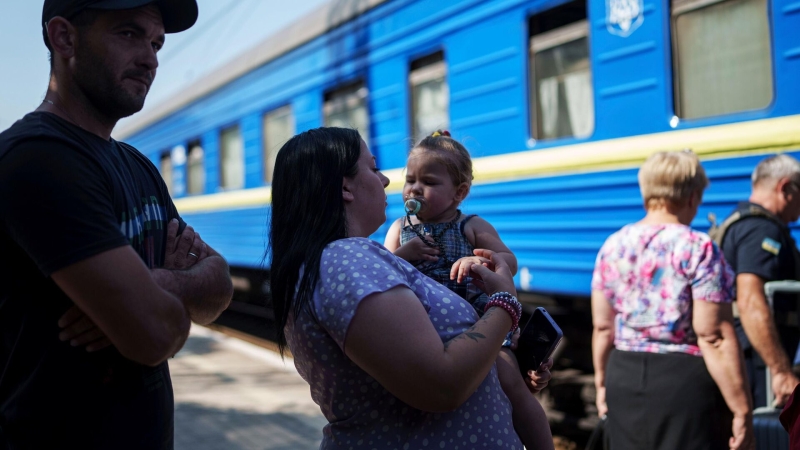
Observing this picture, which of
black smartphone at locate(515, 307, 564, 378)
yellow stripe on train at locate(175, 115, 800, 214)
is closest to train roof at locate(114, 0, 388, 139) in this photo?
yellow stripe on train at locate(175, 115, 800, 214)

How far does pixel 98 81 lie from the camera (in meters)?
1.79

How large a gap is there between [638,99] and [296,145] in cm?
287

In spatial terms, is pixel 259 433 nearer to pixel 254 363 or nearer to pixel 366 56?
pixel 254 363

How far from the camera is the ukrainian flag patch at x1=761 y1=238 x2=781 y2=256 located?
317 cm

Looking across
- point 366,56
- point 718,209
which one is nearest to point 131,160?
point 718,209

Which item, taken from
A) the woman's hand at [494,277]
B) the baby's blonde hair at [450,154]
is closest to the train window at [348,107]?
the baby's blonde hair at [450,154]

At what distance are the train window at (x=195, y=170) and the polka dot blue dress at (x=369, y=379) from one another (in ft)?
30.7

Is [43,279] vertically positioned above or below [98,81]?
below

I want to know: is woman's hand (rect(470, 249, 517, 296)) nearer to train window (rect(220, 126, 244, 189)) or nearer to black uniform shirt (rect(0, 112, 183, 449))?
black uniform shirt (rect(0, 112, 183, 449))

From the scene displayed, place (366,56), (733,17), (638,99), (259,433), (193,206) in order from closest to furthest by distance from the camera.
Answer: (733,17)
(638,99)
(259,433)
(366,56)
(193,206)

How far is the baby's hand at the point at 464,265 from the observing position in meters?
1.91

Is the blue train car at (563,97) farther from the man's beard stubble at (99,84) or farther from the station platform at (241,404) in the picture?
the station platform at (241,404)

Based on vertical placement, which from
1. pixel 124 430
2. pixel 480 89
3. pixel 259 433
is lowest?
pixel 259 433

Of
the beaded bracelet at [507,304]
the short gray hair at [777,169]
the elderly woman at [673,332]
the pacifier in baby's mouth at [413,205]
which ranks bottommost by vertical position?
the elderly woman at [673,332]
